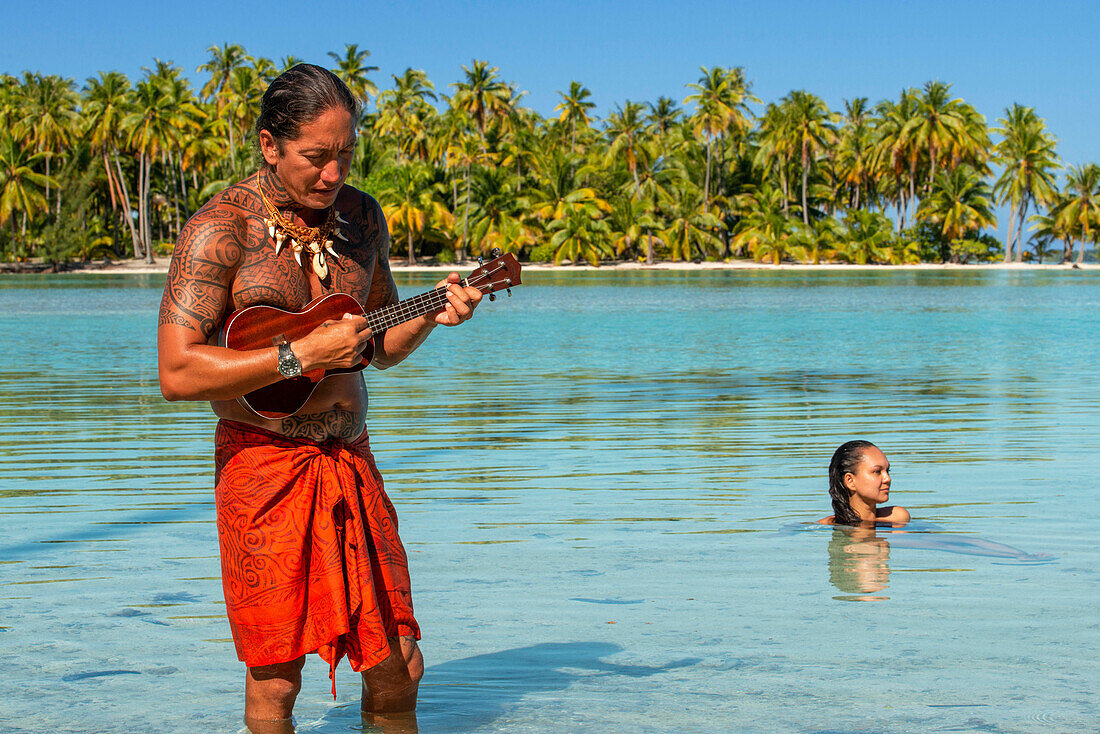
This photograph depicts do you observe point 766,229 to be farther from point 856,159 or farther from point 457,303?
point 457,303

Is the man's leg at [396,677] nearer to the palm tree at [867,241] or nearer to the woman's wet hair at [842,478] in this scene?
the woman's wet hair at [842,478]

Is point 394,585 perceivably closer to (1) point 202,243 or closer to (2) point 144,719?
Answer: (1) point 202,243

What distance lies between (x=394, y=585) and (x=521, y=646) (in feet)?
4.80

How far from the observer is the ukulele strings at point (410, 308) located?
104 inches

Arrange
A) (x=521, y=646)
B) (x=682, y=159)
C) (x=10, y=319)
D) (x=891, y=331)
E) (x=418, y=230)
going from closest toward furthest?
1. (x=521, y=646)
2. (x=891, y=331)
3. (x=10, y=319)
4. (x=418, y=230)
5. (x=682, y=159)

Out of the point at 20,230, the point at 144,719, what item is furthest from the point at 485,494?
the point at 20,230

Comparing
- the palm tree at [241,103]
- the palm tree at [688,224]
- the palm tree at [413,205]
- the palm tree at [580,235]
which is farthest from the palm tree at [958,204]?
the palm tree at [241,103]

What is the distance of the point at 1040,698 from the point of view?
138 inches

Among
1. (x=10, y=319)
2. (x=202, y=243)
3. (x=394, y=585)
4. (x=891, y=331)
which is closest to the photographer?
(x=202, y=243)

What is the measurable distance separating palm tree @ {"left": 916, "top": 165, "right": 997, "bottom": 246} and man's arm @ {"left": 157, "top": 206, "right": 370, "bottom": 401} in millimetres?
70546

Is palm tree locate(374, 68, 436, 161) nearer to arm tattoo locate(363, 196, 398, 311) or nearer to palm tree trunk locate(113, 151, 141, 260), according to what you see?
palm tree trunk locate(113, 151, 141, 260)

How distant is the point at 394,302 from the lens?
290cm

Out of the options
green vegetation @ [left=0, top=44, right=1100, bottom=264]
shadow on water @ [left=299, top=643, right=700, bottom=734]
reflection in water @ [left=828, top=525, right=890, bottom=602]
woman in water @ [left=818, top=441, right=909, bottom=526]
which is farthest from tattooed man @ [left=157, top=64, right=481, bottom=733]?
green vegetation @ [left=0, top=44, right=1100, bottom=264]

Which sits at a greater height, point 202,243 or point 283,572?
point 202,243
